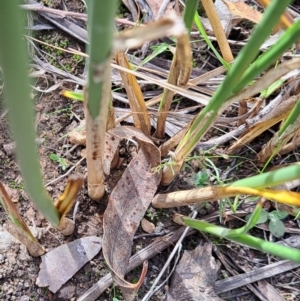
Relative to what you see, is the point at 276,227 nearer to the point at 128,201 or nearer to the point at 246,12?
the point at 128,201

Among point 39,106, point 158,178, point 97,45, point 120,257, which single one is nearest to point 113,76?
point 39,106

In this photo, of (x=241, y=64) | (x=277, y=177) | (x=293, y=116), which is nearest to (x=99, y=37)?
(x=241, y=64)

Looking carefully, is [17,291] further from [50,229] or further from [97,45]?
[97,45]

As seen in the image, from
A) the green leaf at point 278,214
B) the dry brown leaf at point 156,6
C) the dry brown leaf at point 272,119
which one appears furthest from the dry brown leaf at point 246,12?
the green leaf at point 278,214

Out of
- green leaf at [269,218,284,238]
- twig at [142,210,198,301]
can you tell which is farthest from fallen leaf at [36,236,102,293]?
green leaf at [269,218,284,238]

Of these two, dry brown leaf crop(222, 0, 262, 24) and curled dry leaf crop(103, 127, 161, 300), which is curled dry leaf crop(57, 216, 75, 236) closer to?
curled dry leaf crop(103, 127, 161, 300)
